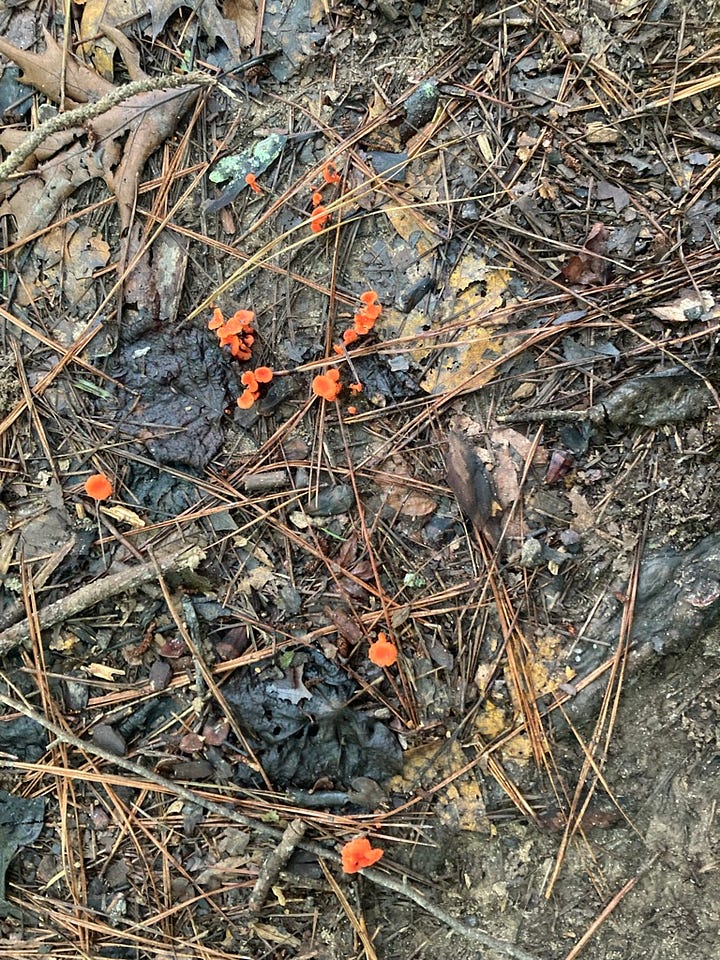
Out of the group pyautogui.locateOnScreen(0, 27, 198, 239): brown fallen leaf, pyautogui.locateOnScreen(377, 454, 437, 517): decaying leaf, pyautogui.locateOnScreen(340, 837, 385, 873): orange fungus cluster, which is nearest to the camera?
pyautogui.locateOnScreen(340, 837, 385, 873): orange fungus cluster

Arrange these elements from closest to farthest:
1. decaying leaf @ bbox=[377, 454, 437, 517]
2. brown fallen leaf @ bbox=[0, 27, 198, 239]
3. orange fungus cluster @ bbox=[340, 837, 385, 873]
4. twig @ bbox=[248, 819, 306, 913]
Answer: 1. orange fungus cluster @ bbox=[340, 837, 385, 873]
2. twig @ bbox=[248, 819, 306, 913]
3. decaying leaf @ bbox=[377, 454, 437, 517]
4. brown fallen leaf @ bbox=[0, 27, 198, 239]

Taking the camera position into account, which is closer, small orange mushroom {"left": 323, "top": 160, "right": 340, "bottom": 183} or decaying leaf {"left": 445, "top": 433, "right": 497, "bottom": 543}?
decaying leaf {"left": 445, "top": 433, "right": 497, "bottom": 543}

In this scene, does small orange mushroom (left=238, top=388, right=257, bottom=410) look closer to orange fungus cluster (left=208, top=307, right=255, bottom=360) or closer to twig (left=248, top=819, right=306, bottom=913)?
orange fungus cluster (left=208, top=307, right=255, bottom=360)

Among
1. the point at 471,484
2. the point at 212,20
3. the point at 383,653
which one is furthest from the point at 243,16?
the point at 383,653

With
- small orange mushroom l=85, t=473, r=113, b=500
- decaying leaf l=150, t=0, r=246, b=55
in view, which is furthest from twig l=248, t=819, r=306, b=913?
decaying leaf l=150, t=0, r=246, b=55

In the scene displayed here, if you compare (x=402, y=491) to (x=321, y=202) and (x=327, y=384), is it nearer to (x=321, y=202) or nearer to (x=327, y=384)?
(x=327, y=384)
